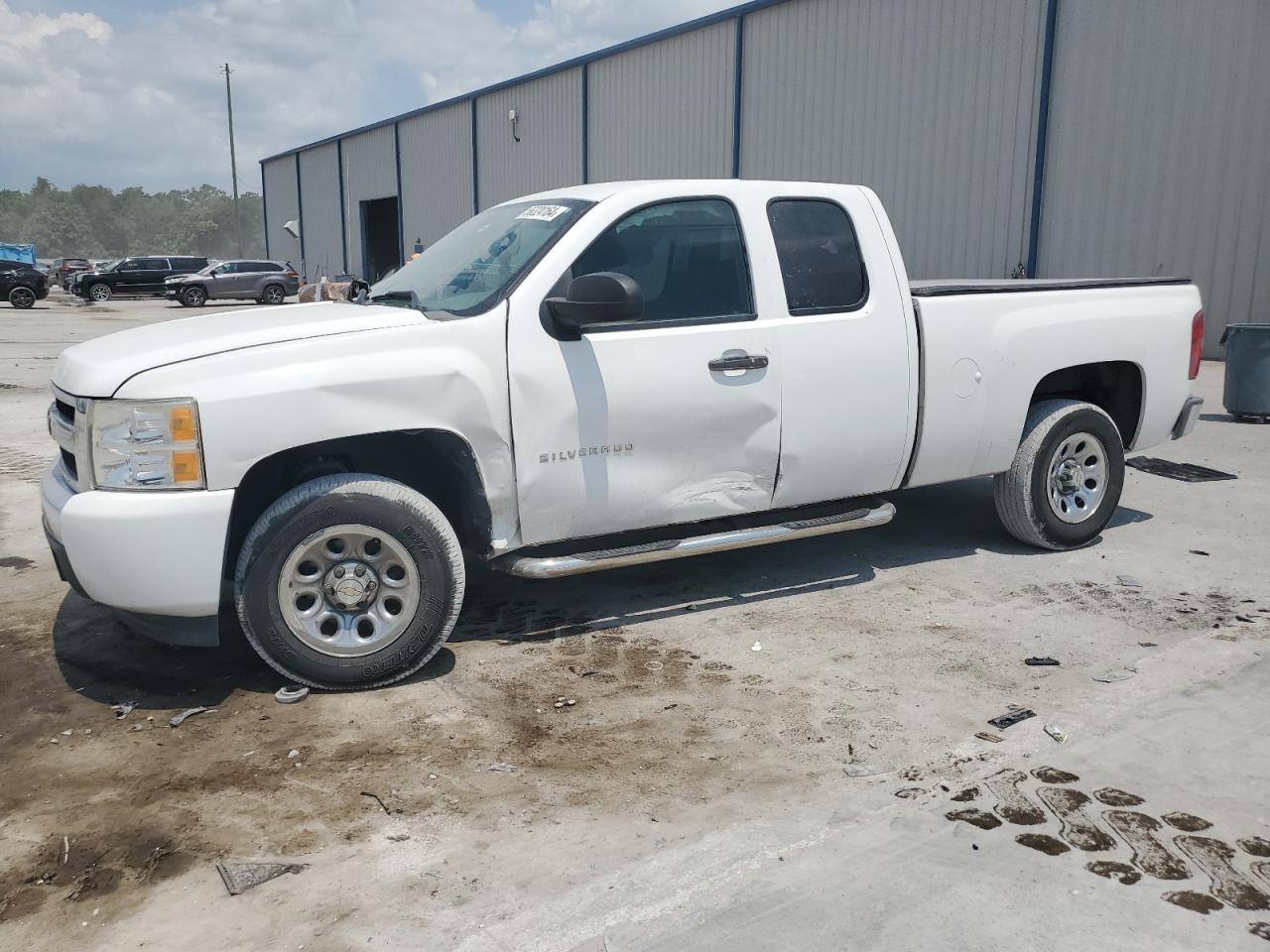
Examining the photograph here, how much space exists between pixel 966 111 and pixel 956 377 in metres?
13.3

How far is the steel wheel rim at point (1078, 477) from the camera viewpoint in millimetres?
6031

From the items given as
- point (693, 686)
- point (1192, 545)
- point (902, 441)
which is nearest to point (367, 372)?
point (693, 686)

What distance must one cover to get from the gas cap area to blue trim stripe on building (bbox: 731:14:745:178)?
1684cm

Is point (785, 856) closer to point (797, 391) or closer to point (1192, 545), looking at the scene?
point (797, 391)

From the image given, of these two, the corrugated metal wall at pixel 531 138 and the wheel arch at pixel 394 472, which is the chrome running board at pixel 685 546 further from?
the corrugated metal wall at pixel 531 138

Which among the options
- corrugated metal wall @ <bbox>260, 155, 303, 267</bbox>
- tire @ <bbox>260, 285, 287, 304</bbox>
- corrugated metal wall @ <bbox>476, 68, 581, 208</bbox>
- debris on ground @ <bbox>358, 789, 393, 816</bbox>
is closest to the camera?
debris on ground @ <bbox>358, 789, 393, 816</bbox>

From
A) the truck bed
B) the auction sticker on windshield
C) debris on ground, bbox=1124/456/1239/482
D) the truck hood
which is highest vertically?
the auction sticker on windshield

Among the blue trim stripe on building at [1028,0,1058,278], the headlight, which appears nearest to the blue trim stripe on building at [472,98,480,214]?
the blue trim stripe on building at [1028,0,1058,278]

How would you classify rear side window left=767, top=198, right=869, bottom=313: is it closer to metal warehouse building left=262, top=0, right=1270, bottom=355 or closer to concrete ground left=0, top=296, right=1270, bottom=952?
concrete ground left=0, top=296, right=1270, bottom=952

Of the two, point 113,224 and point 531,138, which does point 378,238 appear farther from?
point 113,224

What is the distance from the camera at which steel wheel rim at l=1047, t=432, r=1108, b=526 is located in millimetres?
6031

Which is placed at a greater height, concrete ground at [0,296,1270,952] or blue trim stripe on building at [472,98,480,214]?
blue trim stripe on building at [472,98,480,214]

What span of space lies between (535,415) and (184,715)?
1769mm

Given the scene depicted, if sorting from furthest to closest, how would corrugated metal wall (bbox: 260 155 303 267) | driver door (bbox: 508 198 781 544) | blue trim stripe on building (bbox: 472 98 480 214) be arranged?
1. corrugated metal wall (bbox: 260 155 303 267)
2. blue trim stripe on building (bbox: 472 98 480 214)
3. driver door (bbox: 508 198 781 544)
